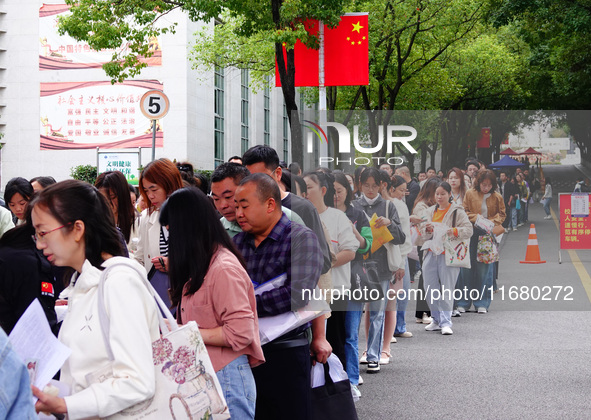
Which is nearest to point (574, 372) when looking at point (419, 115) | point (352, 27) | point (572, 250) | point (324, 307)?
point (572, 250)

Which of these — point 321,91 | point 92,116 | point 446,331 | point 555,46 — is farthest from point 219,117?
point 446,331

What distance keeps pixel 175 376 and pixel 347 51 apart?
12673 mm

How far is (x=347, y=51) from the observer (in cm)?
1500

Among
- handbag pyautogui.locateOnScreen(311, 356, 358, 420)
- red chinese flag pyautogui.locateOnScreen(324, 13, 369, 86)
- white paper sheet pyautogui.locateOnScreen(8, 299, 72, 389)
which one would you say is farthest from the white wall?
white paper sheet pyautogui.locateOnScreen(8, 299, 72, 389)

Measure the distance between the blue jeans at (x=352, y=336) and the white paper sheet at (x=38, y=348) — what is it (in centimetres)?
473

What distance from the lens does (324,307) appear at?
15.0ft

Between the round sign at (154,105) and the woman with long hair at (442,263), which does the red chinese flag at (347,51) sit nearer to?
the round sign at (154,105)

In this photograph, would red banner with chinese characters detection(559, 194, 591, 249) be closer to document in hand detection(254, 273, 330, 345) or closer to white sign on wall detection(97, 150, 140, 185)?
document in hand detection(254, 273, 330, 345)

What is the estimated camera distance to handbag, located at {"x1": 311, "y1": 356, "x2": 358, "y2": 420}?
4.57m

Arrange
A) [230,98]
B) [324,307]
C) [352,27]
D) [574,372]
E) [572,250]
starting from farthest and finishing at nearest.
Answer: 1. [230,98]
2. [352,27]
3. [574,372]
4. [572,250]
5. [324,307]

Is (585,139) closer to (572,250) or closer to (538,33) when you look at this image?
(572,250)

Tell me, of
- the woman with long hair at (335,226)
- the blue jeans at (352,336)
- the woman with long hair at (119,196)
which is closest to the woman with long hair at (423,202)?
the woman with long hair at (335,226)

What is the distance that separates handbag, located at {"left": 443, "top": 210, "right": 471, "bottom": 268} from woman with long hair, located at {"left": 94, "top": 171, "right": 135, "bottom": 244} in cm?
285

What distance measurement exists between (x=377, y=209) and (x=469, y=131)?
1.03m
